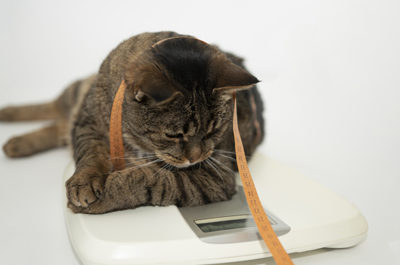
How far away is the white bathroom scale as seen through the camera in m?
1.21

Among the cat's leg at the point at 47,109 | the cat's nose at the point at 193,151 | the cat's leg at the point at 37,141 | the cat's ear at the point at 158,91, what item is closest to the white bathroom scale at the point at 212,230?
the cat's nose at the point at 193,151

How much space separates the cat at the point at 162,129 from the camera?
134 cm

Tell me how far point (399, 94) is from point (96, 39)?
78.1 inches

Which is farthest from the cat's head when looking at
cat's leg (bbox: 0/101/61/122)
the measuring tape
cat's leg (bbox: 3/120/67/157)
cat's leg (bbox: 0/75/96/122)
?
cat's leg (bbox: 0/101/61/122)

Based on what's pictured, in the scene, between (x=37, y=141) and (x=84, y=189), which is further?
(x=37, y=141)

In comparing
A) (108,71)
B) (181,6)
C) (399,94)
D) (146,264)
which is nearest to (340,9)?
(399,94)

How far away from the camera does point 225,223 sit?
139cm

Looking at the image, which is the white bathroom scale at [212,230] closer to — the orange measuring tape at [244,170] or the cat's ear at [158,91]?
the orange measuring tape at [244,170]

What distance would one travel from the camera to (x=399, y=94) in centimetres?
254

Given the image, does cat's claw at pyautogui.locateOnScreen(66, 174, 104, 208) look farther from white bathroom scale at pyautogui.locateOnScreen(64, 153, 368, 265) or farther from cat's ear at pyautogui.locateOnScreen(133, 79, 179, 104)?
cat's ear at pyautogui.locateOnScreen(133, 79, 179, 104)

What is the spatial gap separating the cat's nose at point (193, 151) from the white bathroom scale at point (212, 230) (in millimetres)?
190

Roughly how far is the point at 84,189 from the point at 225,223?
1.62ft

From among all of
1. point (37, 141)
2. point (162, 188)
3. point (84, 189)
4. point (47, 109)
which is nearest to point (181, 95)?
point (162, 188)

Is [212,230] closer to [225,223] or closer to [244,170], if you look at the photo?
[225,223]
